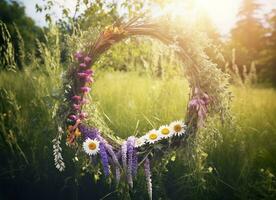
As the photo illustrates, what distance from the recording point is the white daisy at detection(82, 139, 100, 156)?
8.30 feet

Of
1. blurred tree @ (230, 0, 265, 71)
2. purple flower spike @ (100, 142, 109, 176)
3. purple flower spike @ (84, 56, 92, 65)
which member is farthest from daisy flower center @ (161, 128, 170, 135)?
blurred tree @ (230, 0, 265, 71)

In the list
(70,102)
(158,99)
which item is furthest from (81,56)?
(158,99)

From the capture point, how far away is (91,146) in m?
2.55

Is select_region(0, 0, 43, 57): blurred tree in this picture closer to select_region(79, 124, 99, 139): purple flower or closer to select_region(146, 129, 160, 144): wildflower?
select_region(79, 124, 99, 139): purple flower

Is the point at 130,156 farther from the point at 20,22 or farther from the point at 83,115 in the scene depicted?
the point at 20,22

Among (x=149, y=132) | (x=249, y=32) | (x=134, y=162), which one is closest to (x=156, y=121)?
(x=149, y=132)

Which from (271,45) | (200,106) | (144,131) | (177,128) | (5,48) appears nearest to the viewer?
(200,106)

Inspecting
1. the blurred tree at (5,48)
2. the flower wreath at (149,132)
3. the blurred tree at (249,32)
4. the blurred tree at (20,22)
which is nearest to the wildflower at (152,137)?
the flower wreath at (149,132)

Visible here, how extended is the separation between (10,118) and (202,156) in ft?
4.53

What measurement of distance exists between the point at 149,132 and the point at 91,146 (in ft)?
1.07

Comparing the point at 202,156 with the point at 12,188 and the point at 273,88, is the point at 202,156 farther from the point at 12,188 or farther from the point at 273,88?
the point at 12,188

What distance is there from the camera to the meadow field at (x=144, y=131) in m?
2.57

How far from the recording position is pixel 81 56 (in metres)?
2.61

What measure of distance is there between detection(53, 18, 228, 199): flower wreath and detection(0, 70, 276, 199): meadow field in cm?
10
